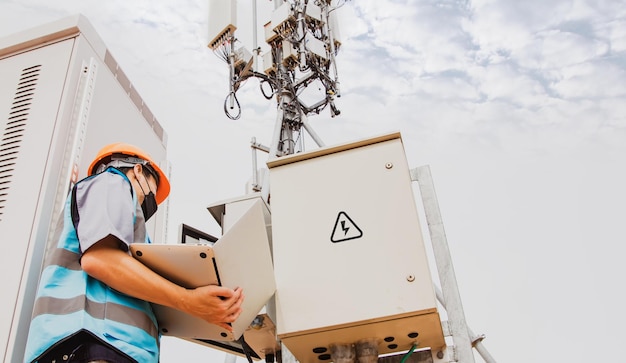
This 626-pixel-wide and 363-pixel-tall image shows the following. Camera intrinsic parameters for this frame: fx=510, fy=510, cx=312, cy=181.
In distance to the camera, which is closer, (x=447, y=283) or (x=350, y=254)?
(x=350, y=254)

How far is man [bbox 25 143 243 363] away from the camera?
1188mm

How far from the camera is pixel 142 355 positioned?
4.12 feet

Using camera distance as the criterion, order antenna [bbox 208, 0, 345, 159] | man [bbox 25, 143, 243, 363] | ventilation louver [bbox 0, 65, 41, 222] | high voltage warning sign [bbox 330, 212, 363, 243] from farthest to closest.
→ antenna [bbox 208, 0, 345, 159], ventilation louver [bbox 0, 65, 41, 222], high voltage warning sign [bbox 330, 212, 363, 243], man [bbox 25, 143, 243, 363]

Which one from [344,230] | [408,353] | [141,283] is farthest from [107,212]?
[408,353]

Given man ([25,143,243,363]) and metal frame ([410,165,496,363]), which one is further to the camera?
metal frame ([410,165,496,363])

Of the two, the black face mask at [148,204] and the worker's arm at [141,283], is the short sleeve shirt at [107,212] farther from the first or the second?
the black face mask at [148,204]

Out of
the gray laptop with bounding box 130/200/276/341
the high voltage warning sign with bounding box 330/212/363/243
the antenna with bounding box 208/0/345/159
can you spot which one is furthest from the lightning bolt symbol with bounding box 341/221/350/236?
the antenna with bounding box 208/0/345/159

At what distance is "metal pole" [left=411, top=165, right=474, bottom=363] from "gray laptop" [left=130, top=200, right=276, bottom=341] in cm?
59

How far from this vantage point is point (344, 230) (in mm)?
1621

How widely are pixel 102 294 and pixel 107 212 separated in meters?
0.21

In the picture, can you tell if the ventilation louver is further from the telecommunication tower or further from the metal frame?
the metal frame

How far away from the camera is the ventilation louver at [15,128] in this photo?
5.75 feet

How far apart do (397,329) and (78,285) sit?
2.93ft

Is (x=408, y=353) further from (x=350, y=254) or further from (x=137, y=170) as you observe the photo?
(x=137, y=170)
